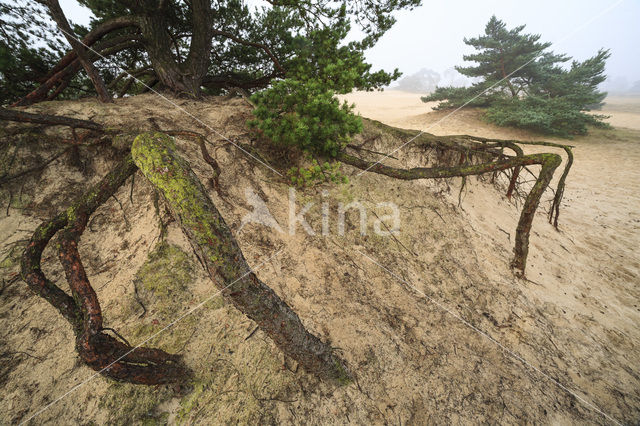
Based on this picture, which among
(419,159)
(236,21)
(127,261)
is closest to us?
(127,261)

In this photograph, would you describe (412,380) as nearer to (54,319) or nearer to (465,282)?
(465,282)

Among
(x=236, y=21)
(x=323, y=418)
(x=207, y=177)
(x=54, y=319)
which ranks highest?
(x=236, y=21)

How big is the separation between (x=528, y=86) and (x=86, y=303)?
28.7 metres

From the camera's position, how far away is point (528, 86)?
19.2 meters

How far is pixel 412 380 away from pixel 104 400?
9.47 ft

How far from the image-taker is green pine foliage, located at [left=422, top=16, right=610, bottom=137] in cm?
1526

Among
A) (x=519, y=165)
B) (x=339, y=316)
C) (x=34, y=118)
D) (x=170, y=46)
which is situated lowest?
(x=339, y=316)

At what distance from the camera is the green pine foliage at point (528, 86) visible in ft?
50.1

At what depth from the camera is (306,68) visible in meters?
4.52

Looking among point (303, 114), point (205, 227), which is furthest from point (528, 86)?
point (205, 227)

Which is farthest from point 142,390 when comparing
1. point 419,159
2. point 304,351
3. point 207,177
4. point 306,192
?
point 419,159

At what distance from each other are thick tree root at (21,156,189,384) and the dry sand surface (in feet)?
1.73

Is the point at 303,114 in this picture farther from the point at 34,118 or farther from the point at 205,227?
the point at 34,118

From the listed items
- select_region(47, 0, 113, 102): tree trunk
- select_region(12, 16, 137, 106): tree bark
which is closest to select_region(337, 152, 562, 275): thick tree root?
select_region(47, 0, 113, 102): tree trunk
